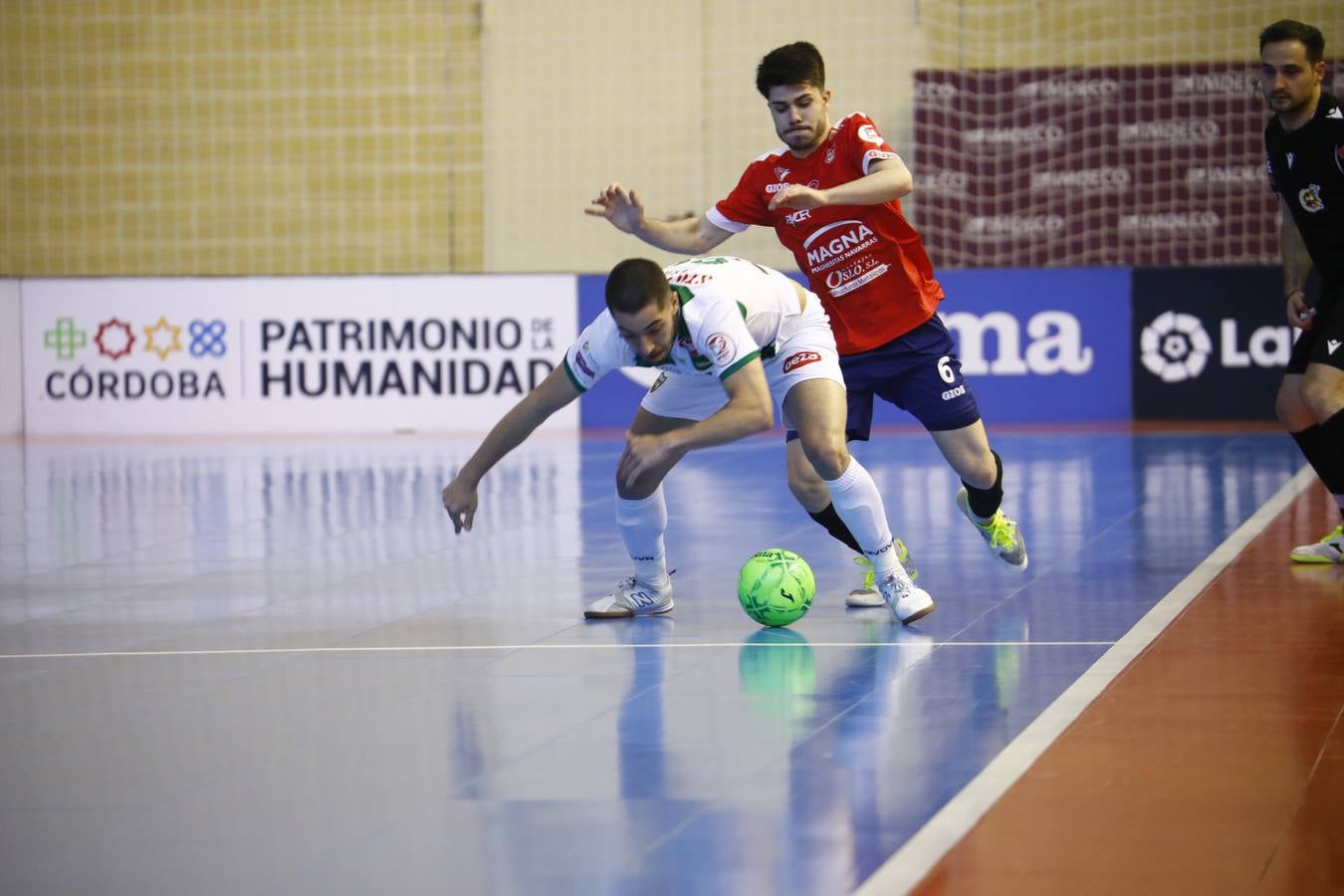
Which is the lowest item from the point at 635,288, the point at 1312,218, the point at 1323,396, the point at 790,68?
the point at 1323,396

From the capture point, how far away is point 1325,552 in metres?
7.55

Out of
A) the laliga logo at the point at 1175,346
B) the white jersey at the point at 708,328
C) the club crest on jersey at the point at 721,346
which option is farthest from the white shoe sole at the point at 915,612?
the laliga logo at the point at 1175,346

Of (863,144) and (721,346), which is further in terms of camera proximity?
(863,144)

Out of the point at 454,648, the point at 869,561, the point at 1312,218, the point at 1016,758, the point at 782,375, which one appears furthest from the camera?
the point at 1312,218

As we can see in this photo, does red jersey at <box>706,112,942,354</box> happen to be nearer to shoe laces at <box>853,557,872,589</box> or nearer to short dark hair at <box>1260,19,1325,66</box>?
shoe laces at <box>853,557,872,589</box>

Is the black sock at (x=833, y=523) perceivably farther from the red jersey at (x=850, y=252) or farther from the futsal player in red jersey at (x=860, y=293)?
the red jersey at (x=850, y=252)

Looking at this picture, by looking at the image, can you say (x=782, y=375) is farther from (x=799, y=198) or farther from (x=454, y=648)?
(x=454, y=648)

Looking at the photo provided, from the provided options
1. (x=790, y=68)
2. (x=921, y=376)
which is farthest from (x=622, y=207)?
(x=921, y=376)

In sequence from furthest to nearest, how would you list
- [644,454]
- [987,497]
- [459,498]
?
[987,497] < [459,498] < [644,454]

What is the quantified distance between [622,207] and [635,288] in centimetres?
134

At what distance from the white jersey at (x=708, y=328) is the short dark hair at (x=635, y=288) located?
27 cm

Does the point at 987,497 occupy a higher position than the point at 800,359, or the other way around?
the point at 800,359

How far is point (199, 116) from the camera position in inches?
770

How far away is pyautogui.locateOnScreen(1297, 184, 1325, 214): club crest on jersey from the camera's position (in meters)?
7.29
